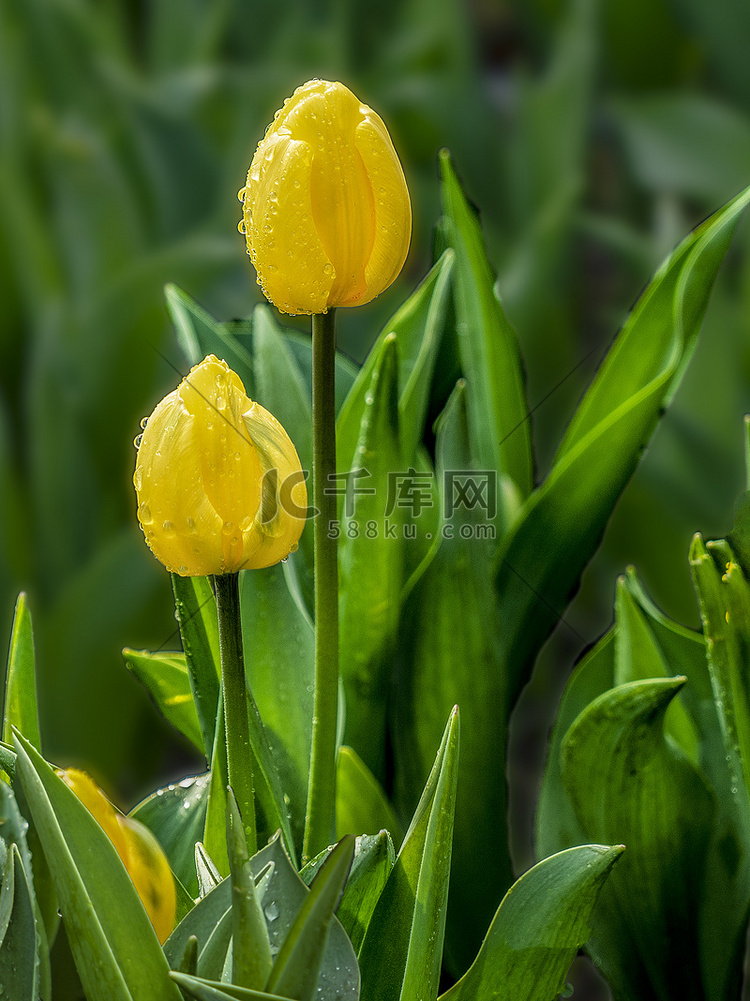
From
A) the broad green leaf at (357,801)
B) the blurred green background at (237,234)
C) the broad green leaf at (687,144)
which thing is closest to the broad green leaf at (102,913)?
the broad green leaf at (357,801)

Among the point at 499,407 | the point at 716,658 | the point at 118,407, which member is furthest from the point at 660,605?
the point at 716,658

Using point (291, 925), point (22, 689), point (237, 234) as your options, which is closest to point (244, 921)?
point (291, 925)

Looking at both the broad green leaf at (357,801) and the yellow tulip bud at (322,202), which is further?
the broad green leaf at (357,801)

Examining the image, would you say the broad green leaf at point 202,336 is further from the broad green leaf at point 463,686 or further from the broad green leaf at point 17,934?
the broad green leaf at point 17,934

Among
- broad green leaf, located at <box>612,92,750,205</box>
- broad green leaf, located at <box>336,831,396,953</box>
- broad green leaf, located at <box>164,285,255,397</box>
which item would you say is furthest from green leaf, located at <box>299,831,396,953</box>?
broad green leaf, located at <box>612,92,750,205</box>

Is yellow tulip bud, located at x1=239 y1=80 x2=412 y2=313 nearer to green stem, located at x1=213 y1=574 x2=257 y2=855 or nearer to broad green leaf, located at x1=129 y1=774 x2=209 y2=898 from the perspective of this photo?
green stem, located at x1=213 y1=574 x2=257 y2=855

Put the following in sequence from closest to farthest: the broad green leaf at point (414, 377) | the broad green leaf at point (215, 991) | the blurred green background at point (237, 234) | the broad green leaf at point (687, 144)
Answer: the broad green leaf at point (215, 991) → the broad green leaf at point (414, 377) → the blurred green background at point (237, 234) → the broad green leaf at point (687, 144)

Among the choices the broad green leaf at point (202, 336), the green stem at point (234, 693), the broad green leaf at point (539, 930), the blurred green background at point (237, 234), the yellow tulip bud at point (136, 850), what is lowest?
the broad green leaf at point (539, 930)
